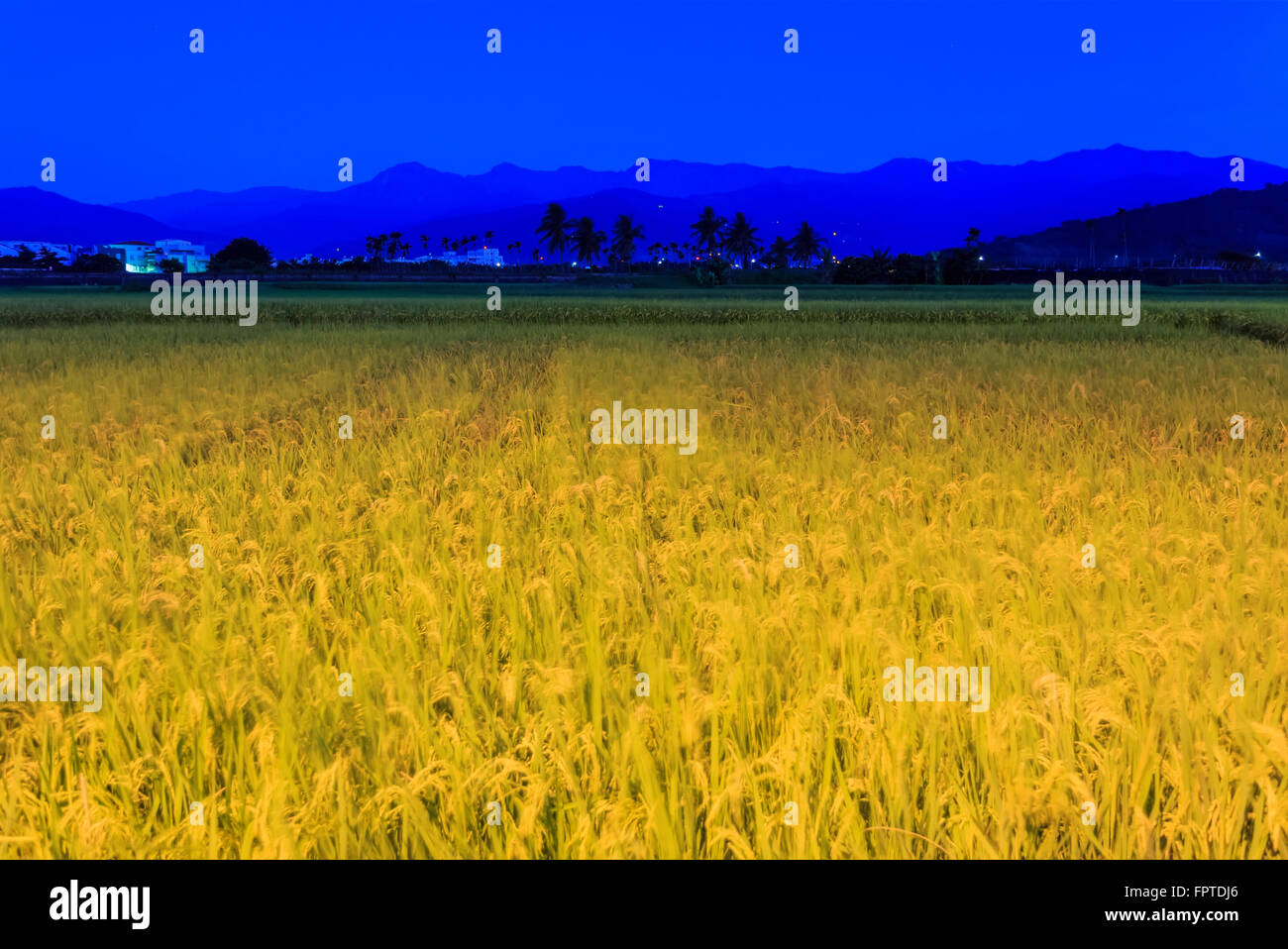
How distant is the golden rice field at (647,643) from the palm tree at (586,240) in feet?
406

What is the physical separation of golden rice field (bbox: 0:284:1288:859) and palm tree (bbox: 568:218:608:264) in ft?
406

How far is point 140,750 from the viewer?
8.41ft

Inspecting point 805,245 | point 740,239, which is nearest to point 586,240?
point 740,239

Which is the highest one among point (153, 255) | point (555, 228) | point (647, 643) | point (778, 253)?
point (153, 255)

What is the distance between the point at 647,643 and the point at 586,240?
129 metres

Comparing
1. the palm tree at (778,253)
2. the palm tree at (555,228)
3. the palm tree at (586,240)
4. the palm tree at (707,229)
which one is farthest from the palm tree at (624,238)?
the palm tree at (778,253)

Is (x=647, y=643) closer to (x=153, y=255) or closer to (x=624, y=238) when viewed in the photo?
(x=624, y=238)

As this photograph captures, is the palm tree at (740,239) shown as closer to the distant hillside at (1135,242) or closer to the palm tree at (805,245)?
the palm tree at (805,245)

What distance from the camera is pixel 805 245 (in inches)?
5217

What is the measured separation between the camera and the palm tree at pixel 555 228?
405 ft

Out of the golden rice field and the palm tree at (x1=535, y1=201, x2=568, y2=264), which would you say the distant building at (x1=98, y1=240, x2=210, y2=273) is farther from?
the golden rice field
